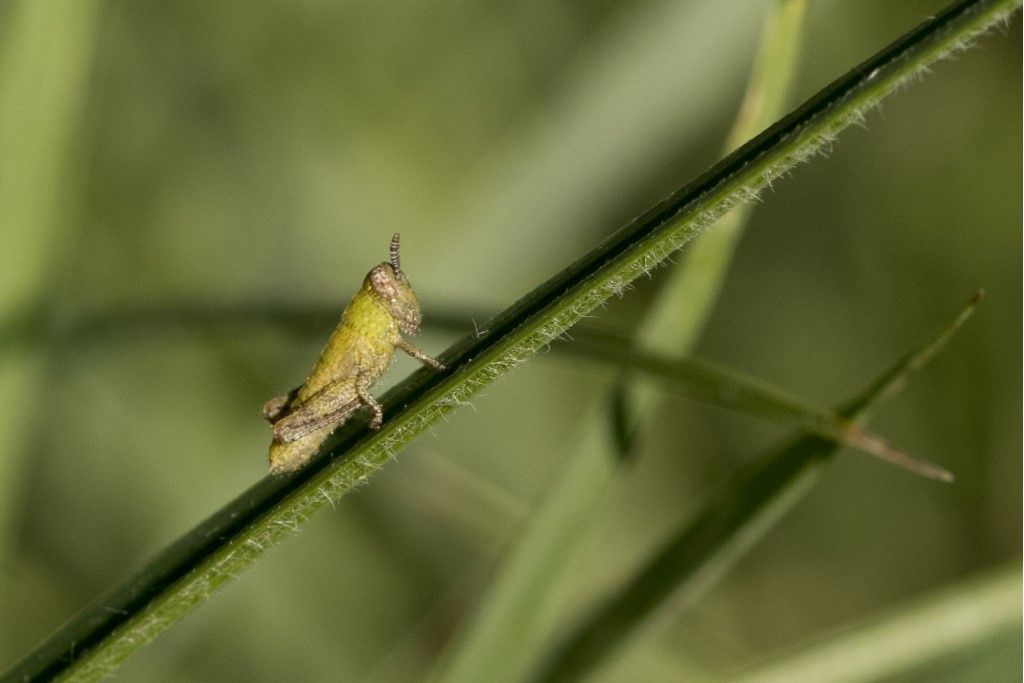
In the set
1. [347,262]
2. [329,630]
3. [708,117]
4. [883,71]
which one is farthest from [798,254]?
[883,71]

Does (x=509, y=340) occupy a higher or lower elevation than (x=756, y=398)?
lower

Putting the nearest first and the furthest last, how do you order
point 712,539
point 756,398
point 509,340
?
point 509,340 → point 756,398 → point 712,539

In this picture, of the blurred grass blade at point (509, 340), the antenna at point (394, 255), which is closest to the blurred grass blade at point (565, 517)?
the antenna at point (394, 255)

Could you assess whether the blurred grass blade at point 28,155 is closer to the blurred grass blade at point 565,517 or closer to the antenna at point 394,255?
the antenna at point 394,255

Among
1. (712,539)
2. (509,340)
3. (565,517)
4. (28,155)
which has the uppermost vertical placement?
(712,539)

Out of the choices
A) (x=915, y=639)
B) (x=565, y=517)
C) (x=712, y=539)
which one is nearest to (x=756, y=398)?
(x=712, y=539)

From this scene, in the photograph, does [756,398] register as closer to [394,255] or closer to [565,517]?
[565,517]

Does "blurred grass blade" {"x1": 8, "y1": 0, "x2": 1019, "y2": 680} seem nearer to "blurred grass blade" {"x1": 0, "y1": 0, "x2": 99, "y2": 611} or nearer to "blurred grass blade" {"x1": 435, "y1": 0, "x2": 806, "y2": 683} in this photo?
"blurred grass blade" {"x1": 435, "y1": 0, "x2": 806, "y2": 683}

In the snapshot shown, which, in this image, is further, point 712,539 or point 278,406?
point 278,406
